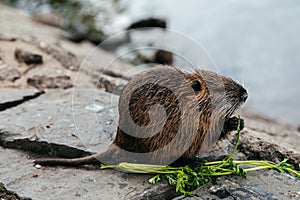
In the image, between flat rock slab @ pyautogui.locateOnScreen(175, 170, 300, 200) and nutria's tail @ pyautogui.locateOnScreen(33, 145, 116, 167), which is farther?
nutria's tail @ pyautogui.locateOnScreen(33, 145, 116, 167)

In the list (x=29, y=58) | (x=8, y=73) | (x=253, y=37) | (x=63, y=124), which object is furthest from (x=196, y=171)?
(x=253, y=37)

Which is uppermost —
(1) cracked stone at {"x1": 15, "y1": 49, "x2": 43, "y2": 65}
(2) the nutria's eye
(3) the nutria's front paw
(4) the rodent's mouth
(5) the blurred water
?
(5) the blurred water

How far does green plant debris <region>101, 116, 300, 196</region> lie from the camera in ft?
9.12

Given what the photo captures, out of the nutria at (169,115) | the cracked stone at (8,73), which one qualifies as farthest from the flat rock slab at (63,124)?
the cracked stone at (8,73)

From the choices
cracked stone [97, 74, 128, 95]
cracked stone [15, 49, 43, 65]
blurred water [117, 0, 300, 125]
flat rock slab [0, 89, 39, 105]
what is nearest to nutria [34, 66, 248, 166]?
flat rock slab [0, 89, 39, 105]

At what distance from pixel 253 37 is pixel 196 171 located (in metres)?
7.31

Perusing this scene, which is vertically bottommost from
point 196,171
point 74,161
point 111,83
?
point 74,161

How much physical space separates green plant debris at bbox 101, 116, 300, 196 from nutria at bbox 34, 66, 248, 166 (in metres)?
0.05

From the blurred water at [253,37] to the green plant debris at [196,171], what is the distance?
4.59 m

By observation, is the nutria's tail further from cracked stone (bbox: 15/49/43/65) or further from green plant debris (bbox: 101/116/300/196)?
cracked stone (bbox: 15/49/43/65)

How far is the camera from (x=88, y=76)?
4738mm

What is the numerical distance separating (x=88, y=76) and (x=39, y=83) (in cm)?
52

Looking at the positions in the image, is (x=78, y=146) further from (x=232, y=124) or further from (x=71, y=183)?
(x=232, y=124)

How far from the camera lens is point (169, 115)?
285 cm
